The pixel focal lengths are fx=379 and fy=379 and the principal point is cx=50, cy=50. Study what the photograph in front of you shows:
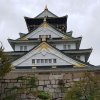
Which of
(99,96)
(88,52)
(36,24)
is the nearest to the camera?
(99,96)

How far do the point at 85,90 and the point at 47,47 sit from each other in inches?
849

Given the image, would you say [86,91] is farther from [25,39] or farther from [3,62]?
[25,39]

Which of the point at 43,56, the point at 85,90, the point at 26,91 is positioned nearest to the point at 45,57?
the point at 43,56

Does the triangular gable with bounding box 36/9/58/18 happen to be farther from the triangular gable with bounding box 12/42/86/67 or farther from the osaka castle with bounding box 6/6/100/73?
the triangular gable with bounding box 12/42/86/67

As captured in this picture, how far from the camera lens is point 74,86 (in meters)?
10.9

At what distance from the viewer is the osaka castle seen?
31.5 meters

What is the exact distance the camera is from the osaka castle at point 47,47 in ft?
103

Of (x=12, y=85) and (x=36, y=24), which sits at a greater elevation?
(x=36, y=24)

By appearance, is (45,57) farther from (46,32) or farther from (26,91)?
(26,91)

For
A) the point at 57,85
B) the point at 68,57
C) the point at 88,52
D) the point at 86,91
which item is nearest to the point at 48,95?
the point at 57,85

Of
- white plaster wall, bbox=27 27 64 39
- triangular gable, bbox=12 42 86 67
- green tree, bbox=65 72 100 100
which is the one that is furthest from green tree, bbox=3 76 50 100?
white plaster wall, bbox=27 27 64 39

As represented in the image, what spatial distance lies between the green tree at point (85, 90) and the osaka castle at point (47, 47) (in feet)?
53.9

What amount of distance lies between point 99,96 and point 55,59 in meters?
21.8

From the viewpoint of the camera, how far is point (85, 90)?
10.7m
